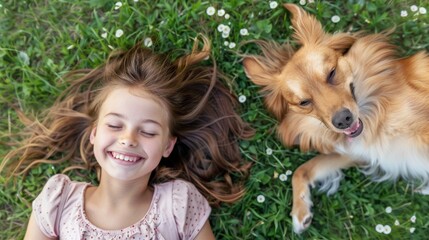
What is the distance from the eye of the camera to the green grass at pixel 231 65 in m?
3.93

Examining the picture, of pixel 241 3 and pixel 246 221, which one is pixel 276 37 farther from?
pixel 246 221

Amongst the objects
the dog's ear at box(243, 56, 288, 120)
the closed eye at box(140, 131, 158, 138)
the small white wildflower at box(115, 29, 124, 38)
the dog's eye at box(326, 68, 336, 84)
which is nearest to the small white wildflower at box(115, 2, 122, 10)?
the small white wildflower at box(115, 29, 124, 38)

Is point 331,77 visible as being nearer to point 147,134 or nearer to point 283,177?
point 283,177

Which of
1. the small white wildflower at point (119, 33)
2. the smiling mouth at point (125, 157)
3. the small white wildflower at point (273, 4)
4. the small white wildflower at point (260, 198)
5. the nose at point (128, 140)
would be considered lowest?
the small white wildflower at point (260, 198)

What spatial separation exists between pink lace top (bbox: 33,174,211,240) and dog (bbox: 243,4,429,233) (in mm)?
781

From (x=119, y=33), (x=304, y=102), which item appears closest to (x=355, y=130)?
(x=304, y=102)

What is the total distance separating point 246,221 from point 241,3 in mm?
1690

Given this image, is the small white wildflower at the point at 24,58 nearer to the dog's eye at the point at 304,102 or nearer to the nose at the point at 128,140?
the nose at the point at 128,140

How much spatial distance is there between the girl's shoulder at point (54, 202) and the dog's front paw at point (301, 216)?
156 cm

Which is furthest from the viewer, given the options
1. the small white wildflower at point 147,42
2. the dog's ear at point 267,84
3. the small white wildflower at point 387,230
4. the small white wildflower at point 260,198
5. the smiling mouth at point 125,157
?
the small white wildflower at point 147,42

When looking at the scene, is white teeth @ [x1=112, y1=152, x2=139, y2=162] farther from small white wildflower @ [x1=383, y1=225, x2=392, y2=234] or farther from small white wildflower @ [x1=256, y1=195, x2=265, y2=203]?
small white wildflower @ [x1=383, y1=225, x2=392, y2=234]

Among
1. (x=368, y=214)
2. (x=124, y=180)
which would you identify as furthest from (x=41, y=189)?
(x=368, y=214)

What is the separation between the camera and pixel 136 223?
3609mm

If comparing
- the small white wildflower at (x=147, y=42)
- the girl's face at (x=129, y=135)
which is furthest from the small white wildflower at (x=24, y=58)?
the girl's face at (x=129, y=135)
